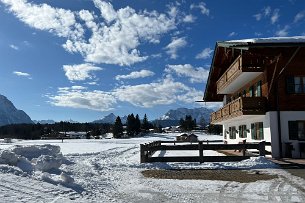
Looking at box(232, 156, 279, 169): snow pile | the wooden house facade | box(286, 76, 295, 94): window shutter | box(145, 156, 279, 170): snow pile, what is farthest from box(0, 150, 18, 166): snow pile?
box(286, 76, 295, 94): window shutter

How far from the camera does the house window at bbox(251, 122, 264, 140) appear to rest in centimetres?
2561

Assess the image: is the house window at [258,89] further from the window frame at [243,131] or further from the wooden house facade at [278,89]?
the window frame at [243,131]

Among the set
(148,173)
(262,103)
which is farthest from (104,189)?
(262,103)

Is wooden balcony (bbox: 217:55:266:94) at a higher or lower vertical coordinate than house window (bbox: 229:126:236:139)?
higher

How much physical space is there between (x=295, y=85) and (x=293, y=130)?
2.76 metres

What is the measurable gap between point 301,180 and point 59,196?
27.4 ft

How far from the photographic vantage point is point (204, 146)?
19.4m

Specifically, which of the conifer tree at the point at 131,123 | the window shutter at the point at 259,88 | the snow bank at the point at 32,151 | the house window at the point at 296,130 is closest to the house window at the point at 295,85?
the house window at the point at 296,130

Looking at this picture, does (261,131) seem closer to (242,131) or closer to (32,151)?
(242,131)

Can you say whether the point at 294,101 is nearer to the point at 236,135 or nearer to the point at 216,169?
the point at 216,169

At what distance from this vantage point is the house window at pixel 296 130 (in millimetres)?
22938

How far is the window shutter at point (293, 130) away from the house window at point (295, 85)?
187 cm

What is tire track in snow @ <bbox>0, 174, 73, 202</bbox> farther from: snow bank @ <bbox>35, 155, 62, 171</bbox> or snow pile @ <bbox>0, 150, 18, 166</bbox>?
snow bank @ <bbox>35, 155, 62, 171</bbox>

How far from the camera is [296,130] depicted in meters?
23.0
